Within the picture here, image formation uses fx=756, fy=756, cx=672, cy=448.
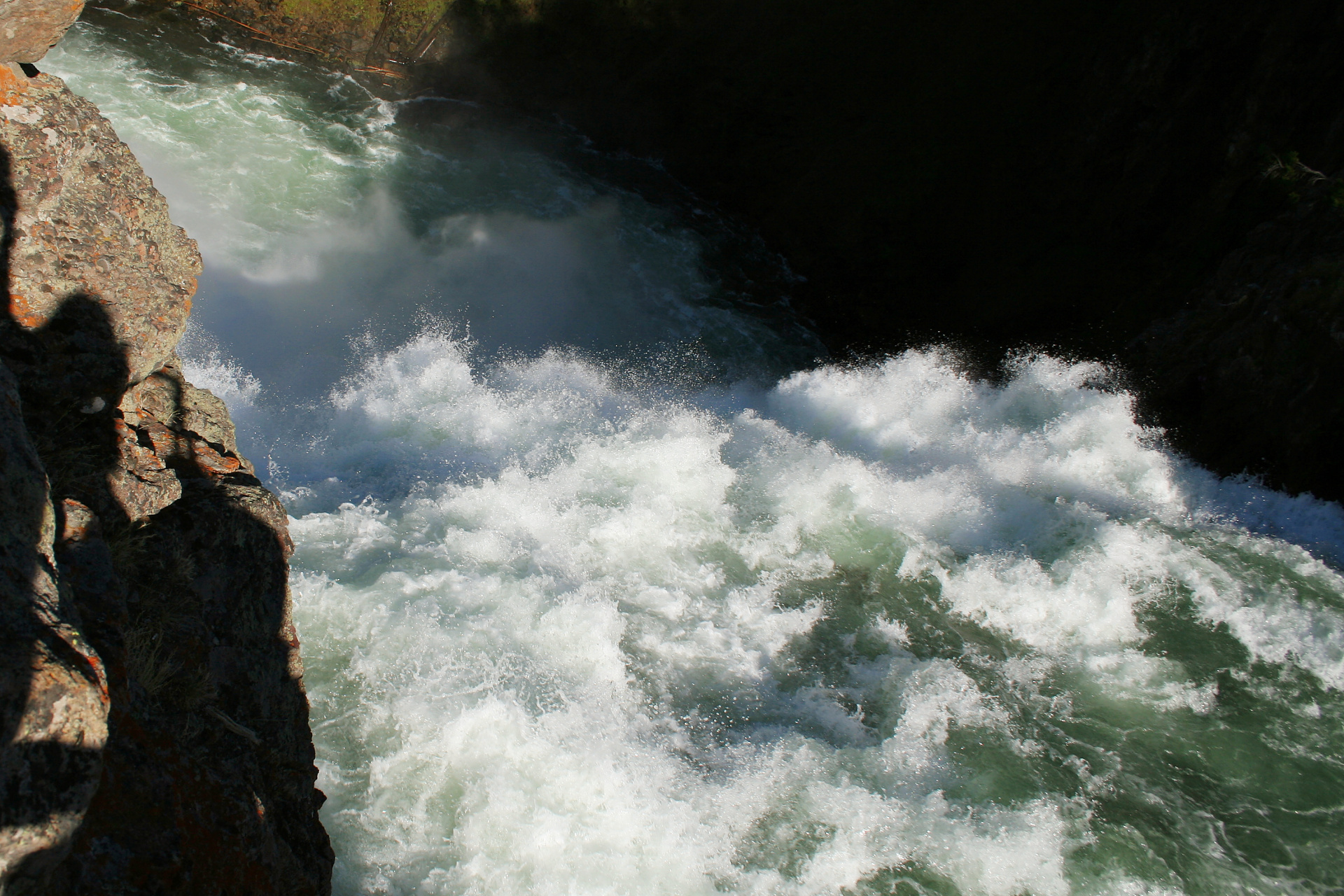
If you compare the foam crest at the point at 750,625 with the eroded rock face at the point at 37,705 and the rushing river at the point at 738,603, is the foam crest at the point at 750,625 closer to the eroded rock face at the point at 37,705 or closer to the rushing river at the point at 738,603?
the rushing river at the point at 738,603

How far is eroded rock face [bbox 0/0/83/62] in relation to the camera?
5352 millimetres

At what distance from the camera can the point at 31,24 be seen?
548 cm

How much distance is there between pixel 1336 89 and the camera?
41.5 ft

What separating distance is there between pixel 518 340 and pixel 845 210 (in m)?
9.11

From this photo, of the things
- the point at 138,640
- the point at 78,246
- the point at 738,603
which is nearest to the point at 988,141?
the point at 738,603

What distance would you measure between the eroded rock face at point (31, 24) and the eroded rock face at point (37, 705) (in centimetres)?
373

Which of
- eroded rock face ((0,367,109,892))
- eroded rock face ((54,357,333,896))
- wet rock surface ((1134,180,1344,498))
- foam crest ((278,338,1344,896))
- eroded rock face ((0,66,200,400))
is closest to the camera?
eroded rock face ((0,367,109,892))

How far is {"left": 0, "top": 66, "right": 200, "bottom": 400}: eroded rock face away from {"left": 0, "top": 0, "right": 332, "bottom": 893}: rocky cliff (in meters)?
0.01

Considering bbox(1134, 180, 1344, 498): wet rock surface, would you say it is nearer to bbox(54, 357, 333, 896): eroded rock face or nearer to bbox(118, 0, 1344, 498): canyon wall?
bbox(118, 0, 1344, 498): canyon wall

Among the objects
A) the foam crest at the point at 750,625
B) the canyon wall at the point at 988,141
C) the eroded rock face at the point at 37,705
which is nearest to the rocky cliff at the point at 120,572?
the eroded rock face at the point at 37,705

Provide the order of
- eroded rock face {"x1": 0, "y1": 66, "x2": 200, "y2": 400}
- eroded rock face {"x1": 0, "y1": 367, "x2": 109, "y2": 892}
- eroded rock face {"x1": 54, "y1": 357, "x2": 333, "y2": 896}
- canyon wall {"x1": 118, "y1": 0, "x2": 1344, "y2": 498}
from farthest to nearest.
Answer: canyon wall {"x1": 118, "y1": 0, "x2": 1344, "y2": 498}, eroded rock face {"x1": 0, "y1": 66, "x2": 200, "y2": 400}, eroded rock face {"x1": 54, "y1": 357, "x2": 333, "y2": 896}, eroded rock face {"x1": 0, "y1": 367, "x2": 109, "y2": 892}

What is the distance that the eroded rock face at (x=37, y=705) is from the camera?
291cm

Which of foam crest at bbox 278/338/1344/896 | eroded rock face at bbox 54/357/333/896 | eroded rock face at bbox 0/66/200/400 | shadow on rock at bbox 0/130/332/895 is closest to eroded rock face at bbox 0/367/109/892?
shadow on rock at bbox 0/130/332/895

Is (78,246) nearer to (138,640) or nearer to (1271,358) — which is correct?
(138,640)
